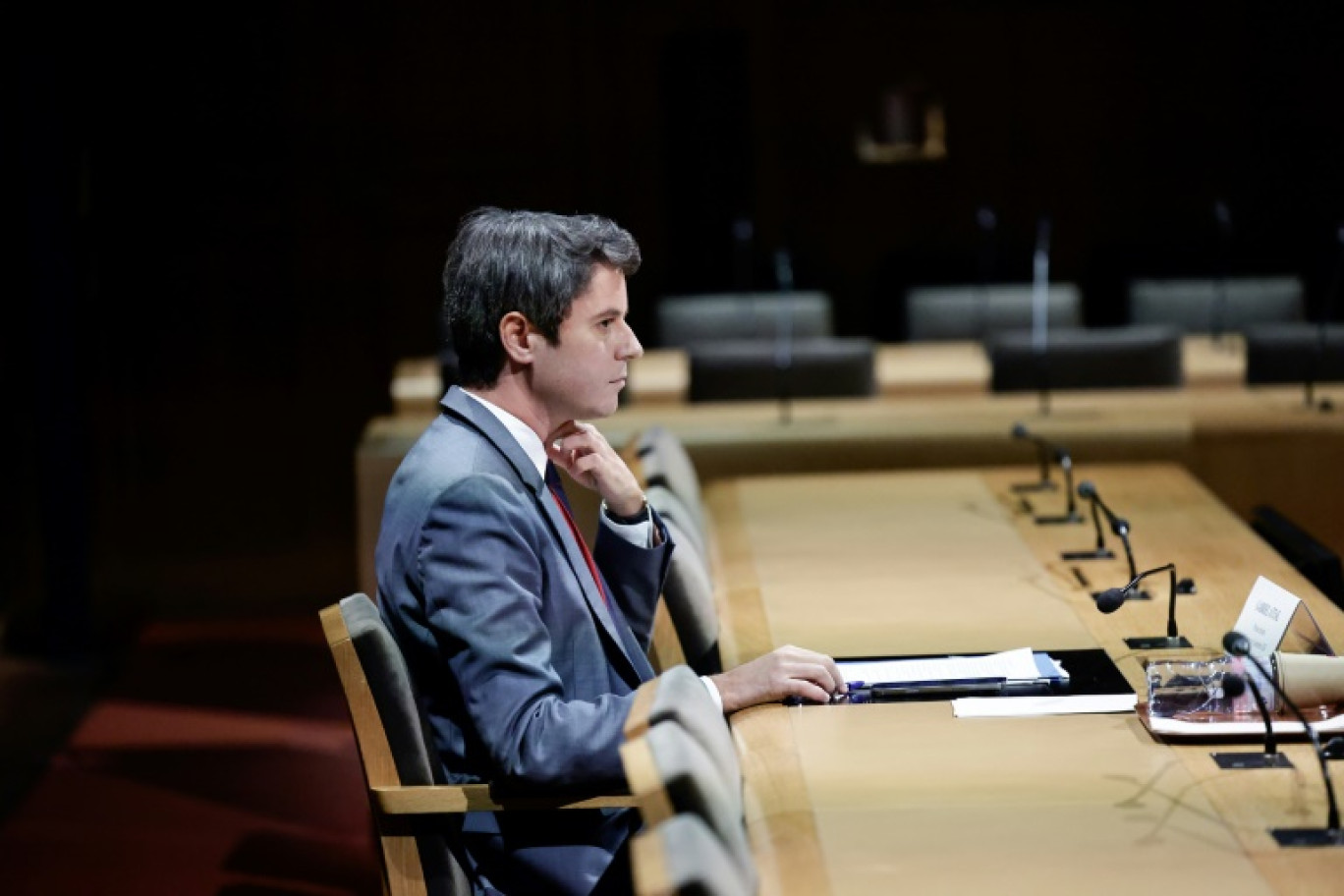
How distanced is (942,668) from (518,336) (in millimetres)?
811

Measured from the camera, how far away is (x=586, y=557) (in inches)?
102

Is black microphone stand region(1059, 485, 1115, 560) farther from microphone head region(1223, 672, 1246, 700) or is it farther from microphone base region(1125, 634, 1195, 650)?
microphone head region(1223, 672, 1246, 700)

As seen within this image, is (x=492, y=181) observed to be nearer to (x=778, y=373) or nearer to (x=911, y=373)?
(x=911, y=373)

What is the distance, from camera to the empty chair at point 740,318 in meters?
7.34

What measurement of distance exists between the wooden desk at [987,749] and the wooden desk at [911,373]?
2.40 meters

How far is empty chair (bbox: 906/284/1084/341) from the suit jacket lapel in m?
5.14

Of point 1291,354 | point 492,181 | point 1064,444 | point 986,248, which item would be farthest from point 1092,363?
point 492,181

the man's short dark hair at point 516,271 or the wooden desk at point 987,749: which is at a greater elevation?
the man's short dark hair at point 516,271

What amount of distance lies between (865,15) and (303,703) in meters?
4.58

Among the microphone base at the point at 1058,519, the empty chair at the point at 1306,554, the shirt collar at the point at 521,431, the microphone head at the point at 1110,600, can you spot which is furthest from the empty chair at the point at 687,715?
the microphone base at the point at 1058,519

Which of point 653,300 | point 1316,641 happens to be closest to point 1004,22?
point 653,300

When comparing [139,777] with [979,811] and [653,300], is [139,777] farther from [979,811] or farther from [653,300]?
[653,300]

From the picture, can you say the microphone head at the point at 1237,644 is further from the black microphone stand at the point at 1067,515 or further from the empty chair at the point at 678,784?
the black microphone stand at the point at 1067,515

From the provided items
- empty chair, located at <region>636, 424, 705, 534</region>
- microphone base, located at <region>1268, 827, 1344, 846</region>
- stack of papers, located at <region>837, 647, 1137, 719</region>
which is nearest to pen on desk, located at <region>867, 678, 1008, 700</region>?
stack of papers, located at <region>837, 647, 1137, 719</region>
